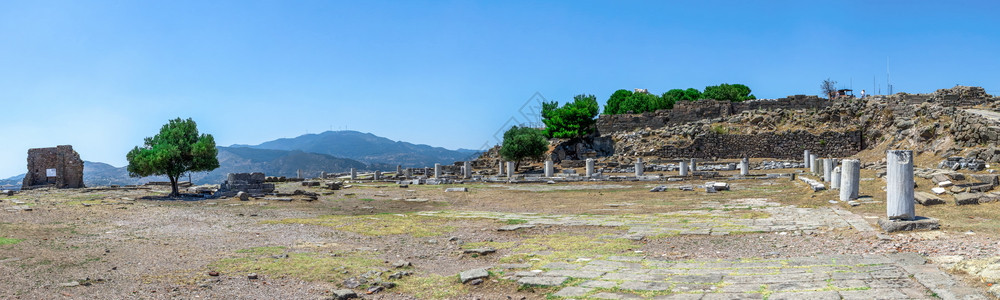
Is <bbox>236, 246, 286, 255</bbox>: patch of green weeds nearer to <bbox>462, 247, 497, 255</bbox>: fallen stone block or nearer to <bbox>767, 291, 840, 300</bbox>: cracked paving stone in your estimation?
<bbox>462, 247, 497, 255</bbox>: fallen stone block

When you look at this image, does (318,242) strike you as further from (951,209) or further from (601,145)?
(601,145)

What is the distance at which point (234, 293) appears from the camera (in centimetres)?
827

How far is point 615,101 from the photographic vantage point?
83.9 metres

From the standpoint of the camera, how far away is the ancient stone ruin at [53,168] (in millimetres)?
41594

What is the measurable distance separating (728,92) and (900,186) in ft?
233

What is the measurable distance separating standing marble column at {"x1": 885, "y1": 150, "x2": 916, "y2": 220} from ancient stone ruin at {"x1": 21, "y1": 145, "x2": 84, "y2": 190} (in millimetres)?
47087

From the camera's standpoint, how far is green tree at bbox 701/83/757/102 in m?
78.6

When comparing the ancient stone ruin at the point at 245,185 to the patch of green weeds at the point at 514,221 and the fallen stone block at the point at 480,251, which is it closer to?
the patch of green weeds at the point at 514,221

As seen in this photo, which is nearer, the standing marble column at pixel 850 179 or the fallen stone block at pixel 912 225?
the fallen stone block at pixel 912 225

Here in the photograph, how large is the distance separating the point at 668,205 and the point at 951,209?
25.7 feet

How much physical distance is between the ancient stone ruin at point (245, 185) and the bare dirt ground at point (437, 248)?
8891mm

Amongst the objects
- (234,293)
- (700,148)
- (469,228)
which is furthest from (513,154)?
(234,293)

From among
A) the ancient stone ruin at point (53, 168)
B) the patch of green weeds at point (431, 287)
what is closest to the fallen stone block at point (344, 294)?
the patch of green weeds at point (431, 287)

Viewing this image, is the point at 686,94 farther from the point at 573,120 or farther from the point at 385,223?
the point at 385,223
